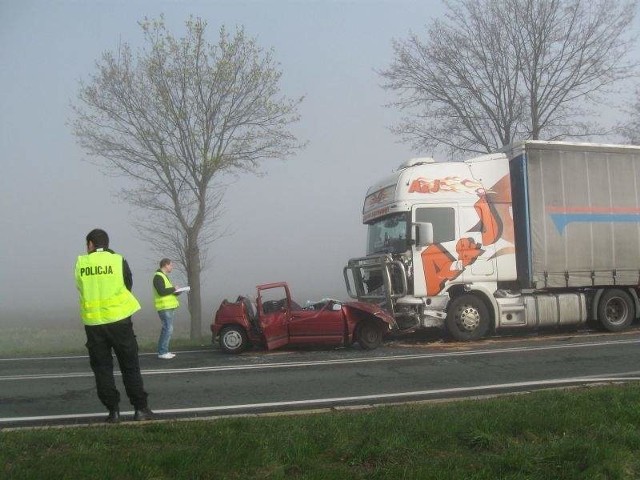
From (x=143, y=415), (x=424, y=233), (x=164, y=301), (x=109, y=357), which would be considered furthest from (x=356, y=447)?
(x=424, y=233)

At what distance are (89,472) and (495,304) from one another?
34.2 ft

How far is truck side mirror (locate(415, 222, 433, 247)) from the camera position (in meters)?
12.7

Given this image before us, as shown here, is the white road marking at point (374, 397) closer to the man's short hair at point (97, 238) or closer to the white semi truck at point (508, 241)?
the man's short hair at point (97, 238)

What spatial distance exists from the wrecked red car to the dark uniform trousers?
227 inches

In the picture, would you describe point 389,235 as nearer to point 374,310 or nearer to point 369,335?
point 374,310

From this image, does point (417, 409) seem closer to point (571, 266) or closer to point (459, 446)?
point (459, 446)

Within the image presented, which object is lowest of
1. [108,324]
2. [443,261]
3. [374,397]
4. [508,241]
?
[374,397]

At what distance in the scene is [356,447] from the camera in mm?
4938

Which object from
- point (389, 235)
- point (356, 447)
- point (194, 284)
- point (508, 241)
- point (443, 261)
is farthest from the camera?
point (194, 284)

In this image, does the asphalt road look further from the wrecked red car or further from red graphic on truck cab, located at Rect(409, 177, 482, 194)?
red graphic on truck cab, located at Rect(409, 177, 482, 194)

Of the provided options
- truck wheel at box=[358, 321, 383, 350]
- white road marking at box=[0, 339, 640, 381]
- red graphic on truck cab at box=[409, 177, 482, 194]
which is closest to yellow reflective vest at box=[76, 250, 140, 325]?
white road marking at box=[0, 339, 640, 381]

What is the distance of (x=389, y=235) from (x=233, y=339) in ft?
12.3

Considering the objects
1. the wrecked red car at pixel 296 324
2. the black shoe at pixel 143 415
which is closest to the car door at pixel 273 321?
the wrecked red car at pixel 296 324

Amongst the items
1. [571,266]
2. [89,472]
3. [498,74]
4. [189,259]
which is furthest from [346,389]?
[498,74]
